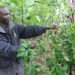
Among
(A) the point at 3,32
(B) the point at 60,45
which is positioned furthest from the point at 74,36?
(A) the point at 3,32

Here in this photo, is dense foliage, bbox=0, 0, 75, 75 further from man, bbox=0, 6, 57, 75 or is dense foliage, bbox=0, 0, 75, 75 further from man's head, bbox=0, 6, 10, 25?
man's head, bbox=0, 6, 10, 25

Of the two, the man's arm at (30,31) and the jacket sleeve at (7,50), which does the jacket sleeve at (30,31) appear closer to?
the man's arm at (30,31)

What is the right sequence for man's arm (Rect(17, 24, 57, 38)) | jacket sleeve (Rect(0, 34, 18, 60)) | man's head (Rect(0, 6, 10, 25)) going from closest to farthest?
jacket sleeve (Rect(0, 34, 18, 60)) → man's head (Rect(0, 6, 10, 25)) → man's arm (Rect(17, 24, 57, 38))

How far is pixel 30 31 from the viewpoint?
4.02 metres

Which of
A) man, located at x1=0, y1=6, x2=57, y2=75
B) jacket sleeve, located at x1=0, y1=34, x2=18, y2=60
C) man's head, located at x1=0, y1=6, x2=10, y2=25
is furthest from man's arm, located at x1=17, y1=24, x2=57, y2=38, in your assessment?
jacket sleeve, located at x1=0, y1=34, x2=18, y2=60

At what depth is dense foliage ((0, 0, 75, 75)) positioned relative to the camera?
3.60 meters

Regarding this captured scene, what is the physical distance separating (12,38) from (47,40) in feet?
1.53

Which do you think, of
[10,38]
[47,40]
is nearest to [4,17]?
[10,38]

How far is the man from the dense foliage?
0.35ft

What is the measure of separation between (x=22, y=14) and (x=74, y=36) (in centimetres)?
118

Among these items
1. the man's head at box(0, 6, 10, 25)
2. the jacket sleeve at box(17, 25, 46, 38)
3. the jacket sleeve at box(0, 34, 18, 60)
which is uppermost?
the man's head at box(0, 6, 10, 25)

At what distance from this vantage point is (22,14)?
4609 mm

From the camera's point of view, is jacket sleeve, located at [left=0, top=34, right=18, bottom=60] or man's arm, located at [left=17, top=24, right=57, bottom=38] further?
man's arm, located at [left=17, top=24, right=57, bottom=38]

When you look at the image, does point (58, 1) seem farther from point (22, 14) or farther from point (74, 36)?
point (74, 36)
